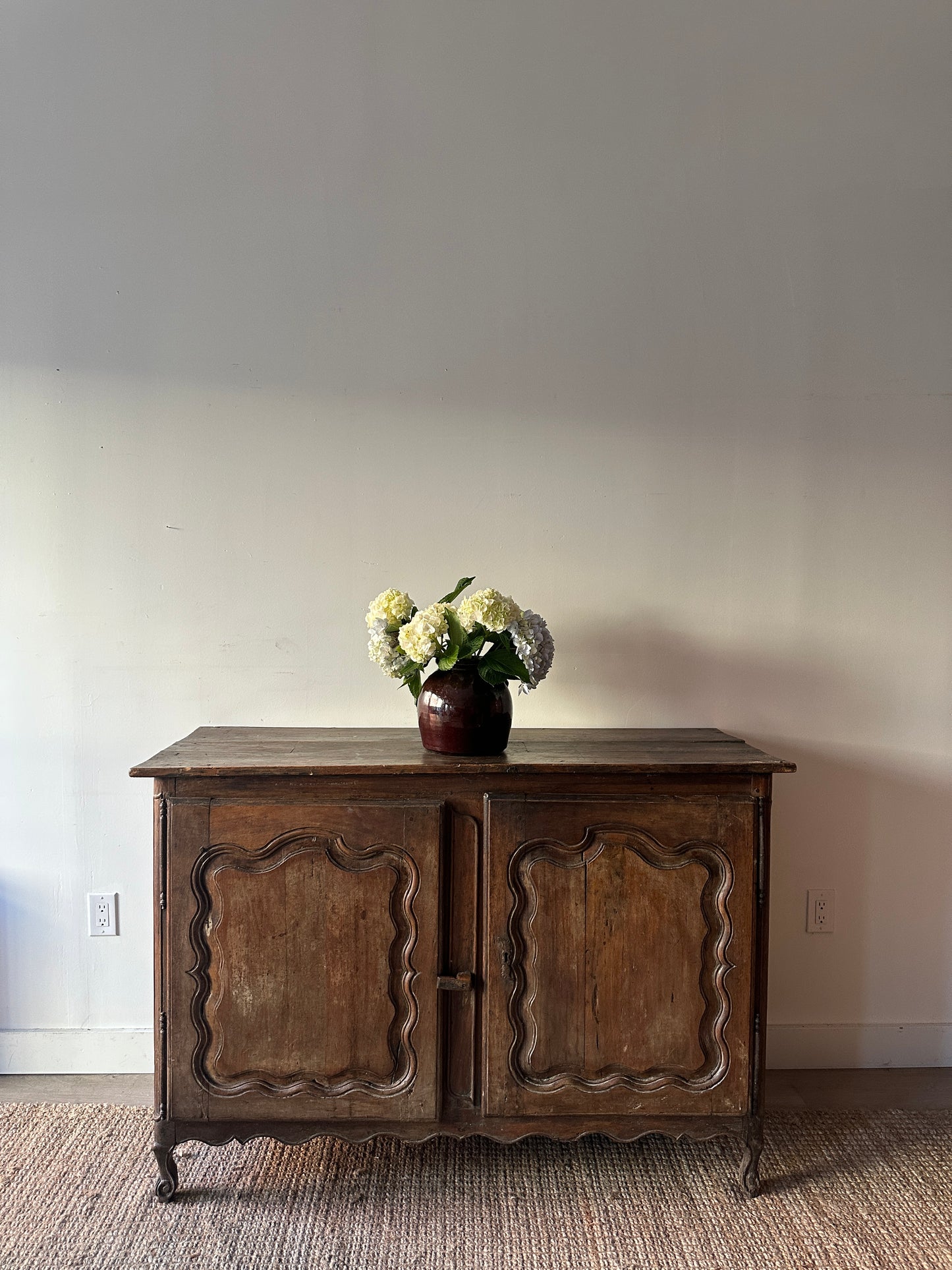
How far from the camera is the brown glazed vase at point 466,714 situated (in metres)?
1.74

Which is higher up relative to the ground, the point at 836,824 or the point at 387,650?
the point at 387,650

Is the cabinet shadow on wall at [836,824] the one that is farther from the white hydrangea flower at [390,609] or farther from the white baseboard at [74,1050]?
the white baseboard at [74,1050]

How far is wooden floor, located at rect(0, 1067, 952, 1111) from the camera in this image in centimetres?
202

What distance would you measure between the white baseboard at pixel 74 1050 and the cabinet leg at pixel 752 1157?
1.40 meters

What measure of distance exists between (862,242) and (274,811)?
1955mm

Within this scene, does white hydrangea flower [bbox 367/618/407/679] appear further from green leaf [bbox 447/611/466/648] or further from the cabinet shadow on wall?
the cabinet shadow on wall

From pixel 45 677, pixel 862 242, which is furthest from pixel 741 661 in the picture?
pixel 45 677

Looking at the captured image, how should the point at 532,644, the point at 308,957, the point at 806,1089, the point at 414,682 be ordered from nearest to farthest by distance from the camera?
the point at 308,957, the point at 532,644, the point at 414,682, the point at 806,1089

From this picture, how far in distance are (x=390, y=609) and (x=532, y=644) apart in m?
0.31

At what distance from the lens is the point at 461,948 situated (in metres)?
1.69

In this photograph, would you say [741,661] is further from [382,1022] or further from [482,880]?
[382,1022]

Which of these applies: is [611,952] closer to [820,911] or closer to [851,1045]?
[820,911]

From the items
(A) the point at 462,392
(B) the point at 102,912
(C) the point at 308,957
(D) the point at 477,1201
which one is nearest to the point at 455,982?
(C) the point at 308,957

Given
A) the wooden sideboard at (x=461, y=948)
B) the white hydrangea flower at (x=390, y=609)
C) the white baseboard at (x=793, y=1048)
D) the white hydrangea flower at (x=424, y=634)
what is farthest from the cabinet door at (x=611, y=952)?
the white baseboard at (x=793, y=1048)
